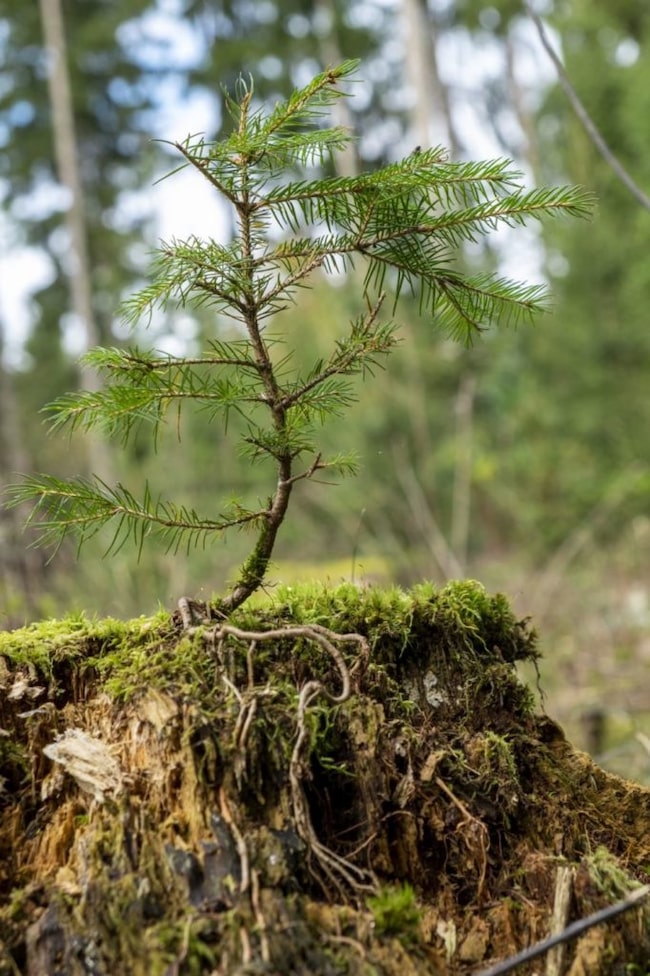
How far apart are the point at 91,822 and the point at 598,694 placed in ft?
17.3

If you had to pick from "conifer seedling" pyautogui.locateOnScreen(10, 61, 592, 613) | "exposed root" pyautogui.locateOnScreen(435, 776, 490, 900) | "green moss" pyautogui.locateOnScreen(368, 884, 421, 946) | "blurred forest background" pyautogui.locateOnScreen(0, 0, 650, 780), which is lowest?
"green moss" pyautogui.locateOnScreen(368, 884, 421, 946)

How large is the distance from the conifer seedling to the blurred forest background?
1713 millimetres

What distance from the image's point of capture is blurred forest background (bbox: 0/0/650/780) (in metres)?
6.64

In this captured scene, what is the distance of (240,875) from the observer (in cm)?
139

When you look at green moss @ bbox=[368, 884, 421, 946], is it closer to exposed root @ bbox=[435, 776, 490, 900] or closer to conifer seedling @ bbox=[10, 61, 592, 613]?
exposed root @ bbox=[435, 776, 490, 900]

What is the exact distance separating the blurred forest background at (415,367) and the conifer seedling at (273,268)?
5.62ft

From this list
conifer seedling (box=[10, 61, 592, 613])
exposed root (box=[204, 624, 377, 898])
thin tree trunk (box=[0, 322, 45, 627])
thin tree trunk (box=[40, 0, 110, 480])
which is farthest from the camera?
thin tree trunk (box=[40, 0, 110, 480])

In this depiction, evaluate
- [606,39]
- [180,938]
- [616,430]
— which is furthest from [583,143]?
[180,938]

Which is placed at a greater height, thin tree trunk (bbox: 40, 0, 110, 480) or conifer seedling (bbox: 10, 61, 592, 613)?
thin tree trunk (bbox: 40, 0, 110, 480)

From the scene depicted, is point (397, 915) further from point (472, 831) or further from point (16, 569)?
point (16, 569)

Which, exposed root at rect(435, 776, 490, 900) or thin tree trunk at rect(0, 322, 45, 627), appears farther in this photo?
thin tree trunk at rect(0, 322, 45, 627)

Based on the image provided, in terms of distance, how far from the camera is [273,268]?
165 cm

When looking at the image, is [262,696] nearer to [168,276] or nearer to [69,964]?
[69,964]

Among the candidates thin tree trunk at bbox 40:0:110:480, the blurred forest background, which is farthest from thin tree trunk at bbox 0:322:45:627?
thin tree trunk at bbox 40:0:110:480
